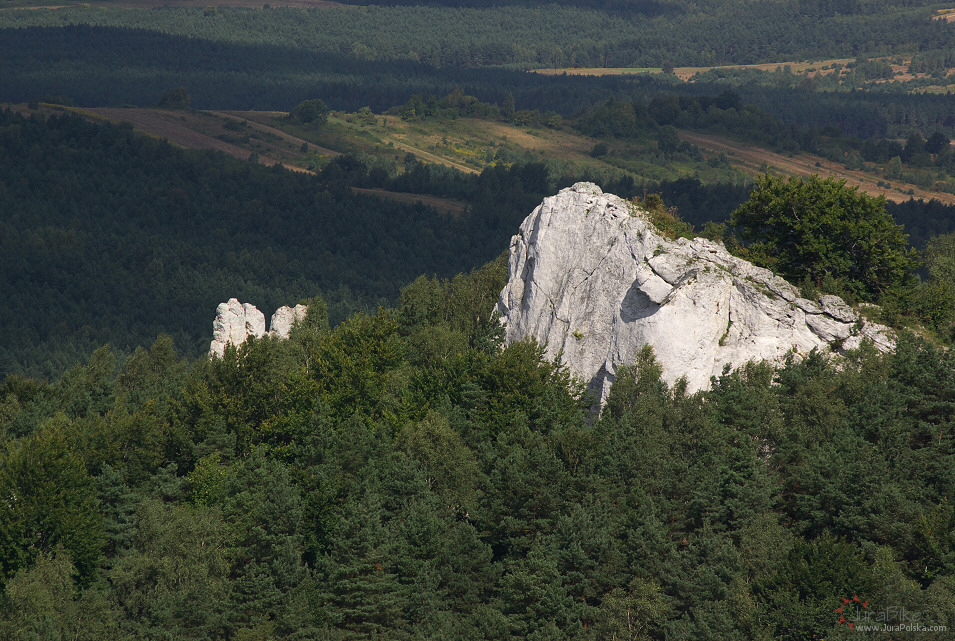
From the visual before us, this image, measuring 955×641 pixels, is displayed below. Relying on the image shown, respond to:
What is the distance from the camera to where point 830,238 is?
74.3 m

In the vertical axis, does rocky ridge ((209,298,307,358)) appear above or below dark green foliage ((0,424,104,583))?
below

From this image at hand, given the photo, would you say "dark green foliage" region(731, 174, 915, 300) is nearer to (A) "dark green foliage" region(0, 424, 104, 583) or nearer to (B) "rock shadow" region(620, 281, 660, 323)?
(B) "rock shadow" region(620, 281, 660, 323)

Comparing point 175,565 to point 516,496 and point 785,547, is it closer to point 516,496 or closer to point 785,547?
point 516,496

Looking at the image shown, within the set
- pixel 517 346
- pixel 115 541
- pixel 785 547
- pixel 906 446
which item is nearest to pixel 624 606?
pixel 785 547

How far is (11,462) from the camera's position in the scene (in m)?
66.2

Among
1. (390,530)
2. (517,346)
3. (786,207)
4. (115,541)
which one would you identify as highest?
(786,207)

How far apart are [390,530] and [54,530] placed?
17.6m

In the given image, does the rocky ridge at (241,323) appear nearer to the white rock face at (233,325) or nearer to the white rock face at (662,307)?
the white rock face at (233,325)

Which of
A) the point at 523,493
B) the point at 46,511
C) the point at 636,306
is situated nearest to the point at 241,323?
the point at 46,511

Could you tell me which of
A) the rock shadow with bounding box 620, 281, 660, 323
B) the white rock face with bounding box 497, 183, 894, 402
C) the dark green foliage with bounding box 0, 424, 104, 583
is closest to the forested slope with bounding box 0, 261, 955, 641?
the dark green foliage with bounding box 0, 424, 104, 583

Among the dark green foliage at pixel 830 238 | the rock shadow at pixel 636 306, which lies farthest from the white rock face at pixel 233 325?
the dark green foliage at pixel 830 238

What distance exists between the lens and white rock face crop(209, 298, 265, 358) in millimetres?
106750

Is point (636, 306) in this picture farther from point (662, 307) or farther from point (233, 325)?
point (233, 325)

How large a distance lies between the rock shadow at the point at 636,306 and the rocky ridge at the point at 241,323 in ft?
134
